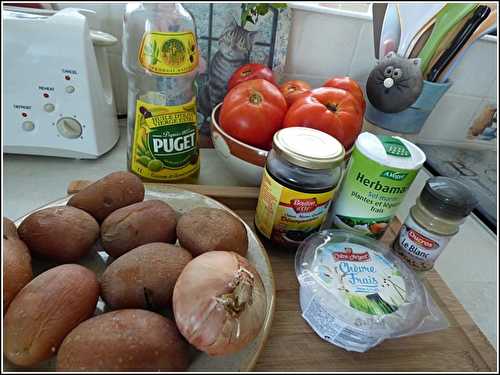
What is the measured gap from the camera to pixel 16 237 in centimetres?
38

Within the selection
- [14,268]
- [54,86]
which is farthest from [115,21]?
[14,268]

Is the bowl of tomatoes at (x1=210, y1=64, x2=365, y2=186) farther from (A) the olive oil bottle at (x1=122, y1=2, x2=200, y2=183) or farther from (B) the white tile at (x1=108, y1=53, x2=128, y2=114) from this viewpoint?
(B) the white tile at (x1=108, y1=53, x2=128, y2=114)

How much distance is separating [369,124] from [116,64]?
52cm

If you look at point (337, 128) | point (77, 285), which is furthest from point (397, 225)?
point (77, 285)

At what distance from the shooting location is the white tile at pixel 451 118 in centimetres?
79

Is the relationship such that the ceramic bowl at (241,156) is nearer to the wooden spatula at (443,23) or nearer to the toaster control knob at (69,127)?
the toaster control knob at (69,127)

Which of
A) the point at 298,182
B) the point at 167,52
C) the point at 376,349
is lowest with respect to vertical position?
the point at 376,349

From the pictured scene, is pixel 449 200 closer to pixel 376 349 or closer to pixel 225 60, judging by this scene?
pixel 376 349

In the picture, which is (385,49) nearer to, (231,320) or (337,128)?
(337,128)

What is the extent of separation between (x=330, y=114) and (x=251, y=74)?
183 millimetres

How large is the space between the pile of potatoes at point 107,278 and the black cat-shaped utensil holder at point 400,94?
0.39m

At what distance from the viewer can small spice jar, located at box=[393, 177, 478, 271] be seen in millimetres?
434

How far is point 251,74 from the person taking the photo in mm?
634

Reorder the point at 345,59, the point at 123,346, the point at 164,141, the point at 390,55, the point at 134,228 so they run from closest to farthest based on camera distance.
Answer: the point at 123,346 < the point at 134,228 < the point at 164,141 < the point at 390,55 < the point at 345,59
